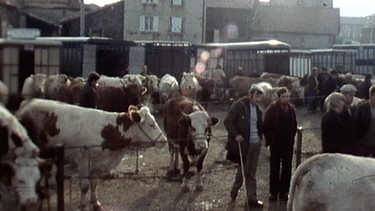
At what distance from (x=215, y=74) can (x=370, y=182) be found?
2152 cm

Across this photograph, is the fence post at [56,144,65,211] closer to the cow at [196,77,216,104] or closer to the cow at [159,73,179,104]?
the cow at [159,73,179,104]

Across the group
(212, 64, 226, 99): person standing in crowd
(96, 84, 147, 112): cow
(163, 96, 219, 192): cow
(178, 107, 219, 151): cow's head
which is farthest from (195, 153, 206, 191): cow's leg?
(212, 64, 226, 99): person standing in crowd

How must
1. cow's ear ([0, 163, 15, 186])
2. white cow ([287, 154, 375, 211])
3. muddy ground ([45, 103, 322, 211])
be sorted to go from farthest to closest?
muddy ground ([45, 103, 322, 211]) → cow's ear ([0, 163, 15, 186]) → white cow ([287, 154, 375, 211])

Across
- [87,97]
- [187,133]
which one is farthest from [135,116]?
[87,97]

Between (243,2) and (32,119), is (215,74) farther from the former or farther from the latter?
(243,2)

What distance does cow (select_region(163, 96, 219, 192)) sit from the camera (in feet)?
32.5

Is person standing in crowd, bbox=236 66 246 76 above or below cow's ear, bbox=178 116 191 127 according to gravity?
above

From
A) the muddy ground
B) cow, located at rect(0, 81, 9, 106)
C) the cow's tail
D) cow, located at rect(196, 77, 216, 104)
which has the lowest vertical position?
the muddy ground

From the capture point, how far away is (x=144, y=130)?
943 cm

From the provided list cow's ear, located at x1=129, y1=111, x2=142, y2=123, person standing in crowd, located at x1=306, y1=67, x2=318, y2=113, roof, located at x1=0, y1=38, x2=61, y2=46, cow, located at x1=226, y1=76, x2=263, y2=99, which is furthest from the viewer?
cow, located at x1=226, y1=76, x2=263, y2=99

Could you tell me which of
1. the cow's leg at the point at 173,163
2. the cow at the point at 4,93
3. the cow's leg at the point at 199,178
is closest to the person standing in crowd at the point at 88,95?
the cow's leg at the point at 173,163

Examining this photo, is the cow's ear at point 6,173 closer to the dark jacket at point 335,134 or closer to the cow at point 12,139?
the cow at point 12,139

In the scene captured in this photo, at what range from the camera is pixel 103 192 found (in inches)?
386

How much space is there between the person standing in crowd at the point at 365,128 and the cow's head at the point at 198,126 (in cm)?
227
